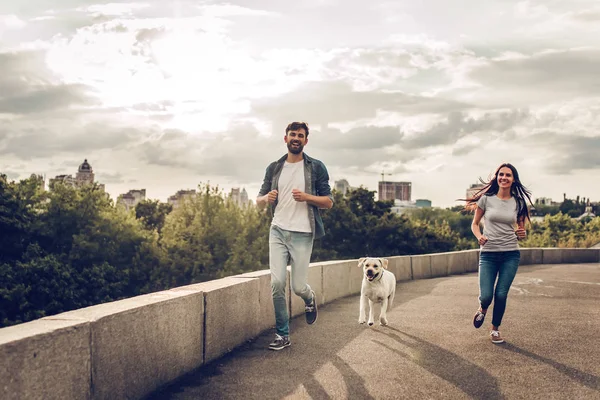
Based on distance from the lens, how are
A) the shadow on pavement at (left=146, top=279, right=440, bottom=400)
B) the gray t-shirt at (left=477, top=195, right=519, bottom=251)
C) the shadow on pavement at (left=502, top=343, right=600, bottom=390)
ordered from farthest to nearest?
the gray t-shirt at (left=477, top=195, right=519, bottom=251), the shadow on pavement at (left=502, top=343, right=600, bottom=390), the shadow on pavement at (left=146, top=279, right=440, bottom=400)

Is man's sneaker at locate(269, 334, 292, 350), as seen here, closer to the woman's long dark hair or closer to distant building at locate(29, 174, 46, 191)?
the woman's long dark hair

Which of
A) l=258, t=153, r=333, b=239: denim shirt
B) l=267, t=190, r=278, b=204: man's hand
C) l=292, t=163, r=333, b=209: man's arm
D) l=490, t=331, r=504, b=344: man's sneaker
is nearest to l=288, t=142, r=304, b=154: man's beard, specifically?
l=258, t=153, r=333, b=239: denim shirt

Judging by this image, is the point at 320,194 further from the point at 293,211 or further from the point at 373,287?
the point at 373,287

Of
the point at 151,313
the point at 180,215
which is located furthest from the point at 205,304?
the point at 180,215

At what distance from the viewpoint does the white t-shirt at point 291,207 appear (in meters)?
6.59

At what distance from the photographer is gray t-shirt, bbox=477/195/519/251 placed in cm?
721

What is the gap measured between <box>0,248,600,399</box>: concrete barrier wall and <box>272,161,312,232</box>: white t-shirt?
0.89 m

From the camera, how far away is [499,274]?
7.32 metres

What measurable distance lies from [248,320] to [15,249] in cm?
4925

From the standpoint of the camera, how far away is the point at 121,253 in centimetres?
6209

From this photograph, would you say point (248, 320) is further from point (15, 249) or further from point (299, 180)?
point (15, 249)

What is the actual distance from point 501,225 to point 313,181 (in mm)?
2191

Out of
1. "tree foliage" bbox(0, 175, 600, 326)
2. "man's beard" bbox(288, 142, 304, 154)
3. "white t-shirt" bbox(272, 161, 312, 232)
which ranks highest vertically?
"man's beard" bbox(288, 142, 304, 154)

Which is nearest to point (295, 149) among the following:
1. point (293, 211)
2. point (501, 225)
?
point (293, 211)
